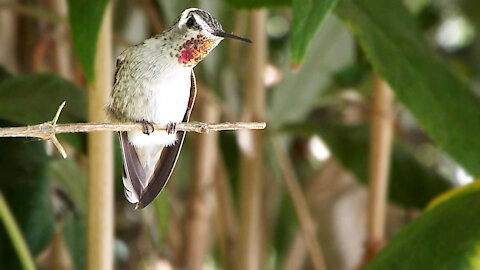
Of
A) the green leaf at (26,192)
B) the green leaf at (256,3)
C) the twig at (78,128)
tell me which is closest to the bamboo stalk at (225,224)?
the green leaf at (26,192)

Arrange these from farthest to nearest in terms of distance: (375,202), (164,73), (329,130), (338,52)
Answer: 1. (338,52)
2. (329,130)
3. (375,202)
4. (164,73)

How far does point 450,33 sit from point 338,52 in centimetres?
66

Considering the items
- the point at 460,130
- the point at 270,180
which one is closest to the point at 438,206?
the point at 460,130

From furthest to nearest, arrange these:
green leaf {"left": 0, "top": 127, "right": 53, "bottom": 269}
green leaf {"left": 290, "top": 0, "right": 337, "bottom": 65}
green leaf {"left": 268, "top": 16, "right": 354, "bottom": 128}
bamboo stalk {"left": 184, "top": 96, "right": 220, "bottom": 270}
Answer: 1. green leaf {"left": 268, "top": 16, "right": 354, "bottom": 128}
2. bamboo stalk {"left": 184, "top": 96, "right": 220, "bottom": 270}
3. green leaf {"left": 0, "top": 127, "right": 53, "bottom": 269}
4. green leaf {"left": 290, "top": 0, "right": 337, "bottom": 65}

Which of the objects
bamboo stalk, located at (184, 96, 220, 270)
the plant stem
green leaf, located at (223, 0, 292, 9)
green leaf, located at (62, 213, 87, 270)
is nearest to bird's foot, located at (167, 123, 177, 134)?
green leaf, located at (223, 0, 292, 9)

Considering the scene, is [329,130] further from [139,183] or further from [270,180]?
[139,183]

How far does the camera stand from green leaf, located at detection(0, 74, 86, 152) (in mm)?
555

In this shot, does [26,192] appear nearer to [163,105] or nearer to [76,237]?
[76,237]

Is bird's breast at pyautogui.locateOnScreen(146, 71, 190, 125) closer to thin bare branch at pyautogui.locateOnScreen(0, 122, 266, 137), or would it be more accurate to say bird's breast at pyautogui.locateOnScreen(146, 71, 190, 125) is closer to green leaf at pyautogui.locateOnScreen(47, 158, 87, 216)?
thin bare branch at pyautogui.locateOnScreen(0, 122, 266, 137)

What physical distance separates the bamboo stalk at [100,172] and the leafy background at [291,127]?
29 millimetres

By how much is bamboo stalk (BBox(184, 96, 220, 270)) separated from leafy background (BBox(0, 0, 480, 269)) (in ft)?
0.05

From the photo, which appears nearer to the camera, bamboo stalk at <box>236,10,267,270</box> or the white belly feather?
the white belly feather

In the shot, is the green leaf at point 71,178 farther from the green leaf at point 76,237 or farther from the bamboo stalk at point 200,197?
the bamboo stalk at point 200,197

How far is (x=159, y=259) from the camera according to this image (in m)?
0.81
